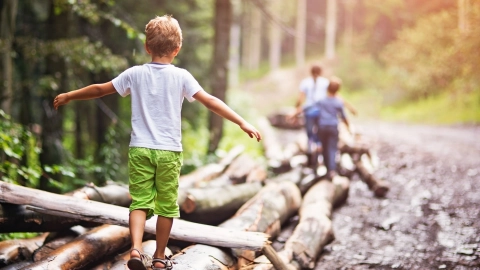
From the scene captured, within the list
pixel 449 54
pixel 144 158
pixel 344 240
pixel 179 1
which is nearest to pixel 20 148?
pixel 144 158

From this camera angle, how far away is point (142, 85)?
12.7 ft

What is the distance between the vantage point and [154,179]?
402cm

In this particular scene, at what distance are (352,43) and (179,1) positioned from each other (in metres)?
31.6

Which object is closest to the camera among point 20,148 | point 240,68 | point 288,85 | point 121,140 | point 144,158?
point 144,158

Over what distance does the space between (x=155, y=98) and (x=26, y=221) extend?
1.88m

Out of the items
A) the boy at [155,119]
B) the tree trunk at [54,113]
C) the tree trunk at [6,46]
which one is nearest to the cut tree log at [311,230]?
the boy at [155,119]

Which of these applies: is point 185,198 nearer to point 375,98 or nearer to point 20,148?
point 20,148

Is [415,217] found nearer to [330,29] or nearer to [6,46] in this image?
[6,46]

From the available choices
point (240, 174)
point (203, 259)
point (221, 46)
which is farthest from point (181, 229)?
point (221, 46)

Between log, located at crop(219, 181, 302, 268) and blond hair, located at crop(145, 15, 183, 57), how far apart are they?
221 cm

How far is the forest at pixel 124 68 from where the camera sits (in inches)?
308

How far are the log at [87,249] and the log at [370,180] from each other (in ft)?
17.4

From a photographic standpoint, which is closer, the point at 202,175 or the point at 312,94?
the point at 202,175

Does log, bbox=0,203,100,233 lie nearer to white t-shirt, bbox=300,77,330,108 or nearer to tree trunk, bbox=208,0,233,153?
white t-shirt, bbox=300,77,330,108
